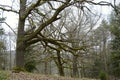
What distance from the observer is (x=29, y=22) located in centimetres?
2072

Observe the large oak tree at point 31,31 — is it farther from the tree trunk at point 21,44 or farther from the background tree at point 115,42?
the background tree at point 115,42

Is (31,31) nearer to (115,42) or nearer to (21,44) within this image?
(21,44)

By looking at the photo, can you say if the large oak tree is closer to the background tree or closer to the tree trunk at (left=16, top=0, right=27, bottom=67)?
the tree trunk at (left=16, top=0, right=27, bottom=67)

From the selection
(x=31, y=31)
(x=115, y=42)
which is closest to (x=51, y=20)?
(x=31, y=31)

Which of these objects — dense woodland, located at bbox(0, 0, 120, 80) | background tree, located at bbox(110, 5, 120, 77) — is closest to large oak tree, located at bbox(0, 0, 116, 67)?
dense woodland, located at bbox(0, 0, 120, 80)

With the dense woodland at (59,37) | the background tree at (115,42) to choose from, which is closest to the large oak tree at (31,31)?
the dense woodland at (59,37)

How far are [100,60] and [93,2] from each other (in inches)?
1506

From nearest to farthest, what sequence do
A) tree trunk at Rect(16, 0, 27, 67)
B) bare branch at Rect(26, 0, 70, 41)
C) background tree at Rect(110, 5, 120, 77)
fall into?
bare branch at Rect(26, 0, 70, 41)
tree trunk at Rect(16, 0, 27, 67)
background tree at Rect(110, 5, 120, 77)

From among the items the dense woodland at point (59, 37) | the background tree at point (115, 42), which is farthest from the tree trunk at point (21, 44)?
the background tree at point (115, 42)

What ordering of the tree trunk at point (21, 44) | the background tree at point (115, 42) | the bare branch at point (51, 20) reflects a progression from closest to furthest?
the bare branch at point (51, 20)
the tree trunk at point (21, 44)
the background tree at point (115, 42)

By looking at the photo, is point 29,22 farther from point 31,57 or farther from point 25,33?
point 31,57

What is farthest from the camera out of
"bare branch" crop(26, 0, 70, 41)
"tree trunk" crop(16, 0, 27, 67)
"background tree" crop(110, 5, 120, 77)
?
"background tree" crop(110, 5, 120, 77)

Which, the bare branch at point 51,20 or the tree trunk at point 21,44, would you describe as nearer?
the bare branch at point 51,20

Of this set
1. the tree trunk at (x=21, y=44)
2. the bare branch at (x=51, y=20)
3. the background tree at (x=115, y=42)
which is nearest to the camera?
the bare branch at (x=51, y=20)
